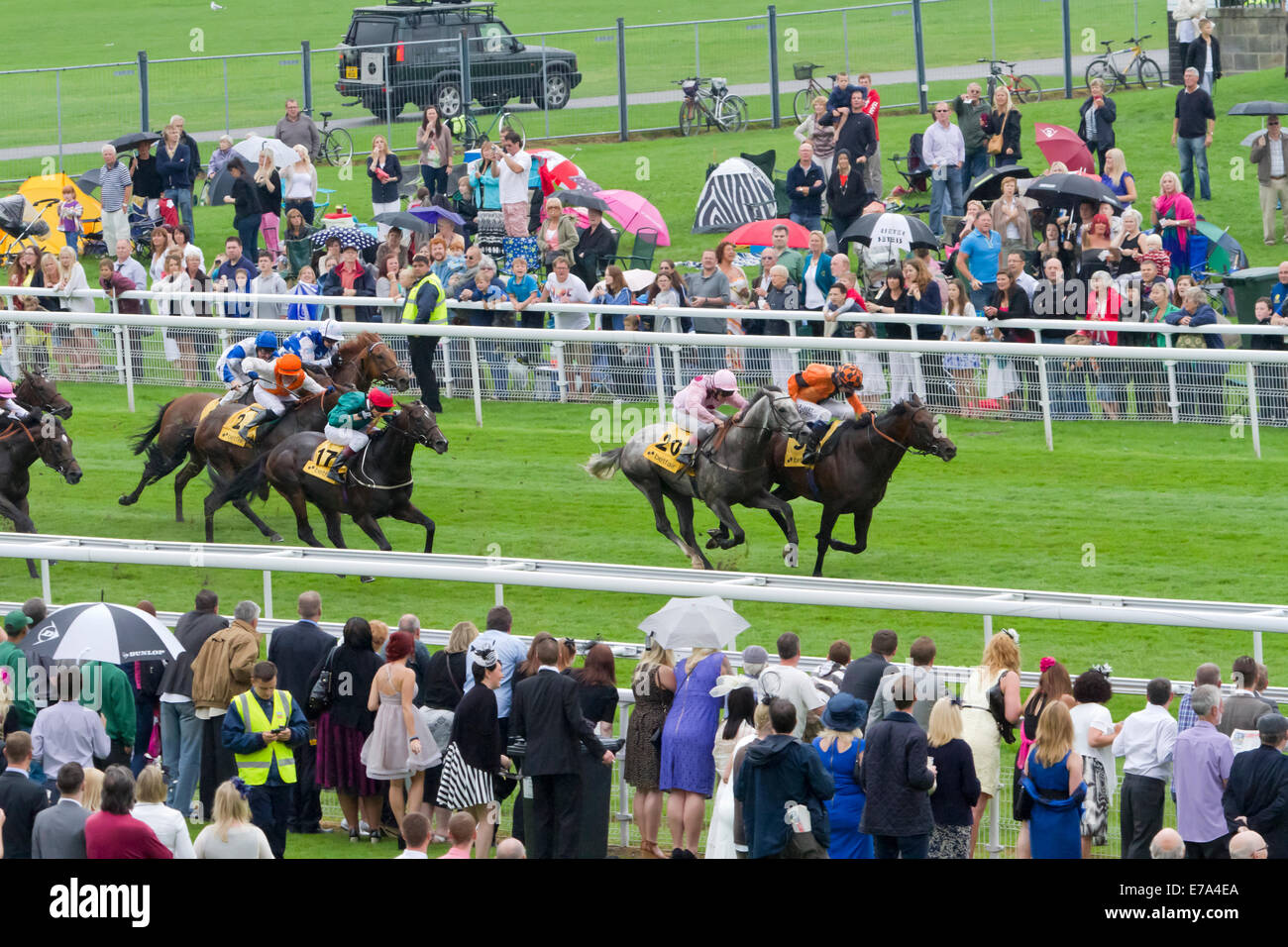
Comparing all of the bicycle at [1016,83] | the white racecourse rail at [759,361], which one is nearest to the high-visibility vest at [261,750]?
the white racecourse rail at [759,361]

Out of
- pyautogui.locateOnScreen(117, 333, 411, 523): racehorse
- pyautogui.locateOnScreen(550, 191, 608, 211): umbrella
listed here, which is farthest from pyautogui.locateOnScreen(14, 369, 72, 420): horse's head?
pyautogui.locateOnScreen(550, 191, 608, 211): umbrella

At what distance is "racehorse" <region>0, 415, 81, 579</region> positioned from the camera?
13.8 m

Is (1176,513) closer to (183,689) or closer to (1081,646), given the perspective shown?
(1081,646)

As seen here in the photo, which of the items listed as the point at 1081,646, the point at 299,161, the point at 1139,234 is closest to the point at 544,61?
the point at 299,161

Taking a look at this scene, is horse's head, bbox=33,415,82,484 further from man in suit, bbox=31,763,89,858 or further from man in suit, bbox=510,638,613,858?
man in suit, bbox=31,763,89,858

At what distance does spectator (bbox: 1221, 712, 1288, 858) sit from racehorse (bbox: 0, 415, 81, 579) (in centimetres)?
855

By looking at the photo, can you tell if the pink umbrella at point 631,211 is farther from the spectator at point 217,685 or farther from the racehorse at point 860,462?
the spectator at point 217,685

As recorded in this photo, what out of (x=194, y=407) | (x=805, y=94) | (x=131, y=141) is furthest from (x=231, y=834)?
(x=805, y=94)

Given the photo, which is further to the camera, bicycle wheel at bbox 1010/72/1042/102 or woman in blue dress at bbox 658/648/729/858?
bicycle wheel at bbox 1010/72/1042/102

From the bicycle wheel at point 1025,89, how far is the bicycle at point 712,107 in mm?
3460

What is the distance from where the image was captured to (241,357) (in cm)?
1488

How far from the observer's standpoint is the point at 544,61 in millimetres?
27047

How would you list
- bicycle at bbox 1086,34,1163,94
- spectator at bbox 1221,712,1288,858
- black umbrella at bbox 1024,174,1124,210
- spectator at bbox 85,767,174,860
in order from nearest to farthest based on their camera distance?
→ spectator at bbox 85,767,174,860 → spectator at bbox 1221,712,1288,858 → black umbrella at bbox 1024,174,1124,210 → bicycle at bbox 1086,34,1163,94

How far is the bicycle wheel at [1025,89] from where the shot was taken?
26.4 m
